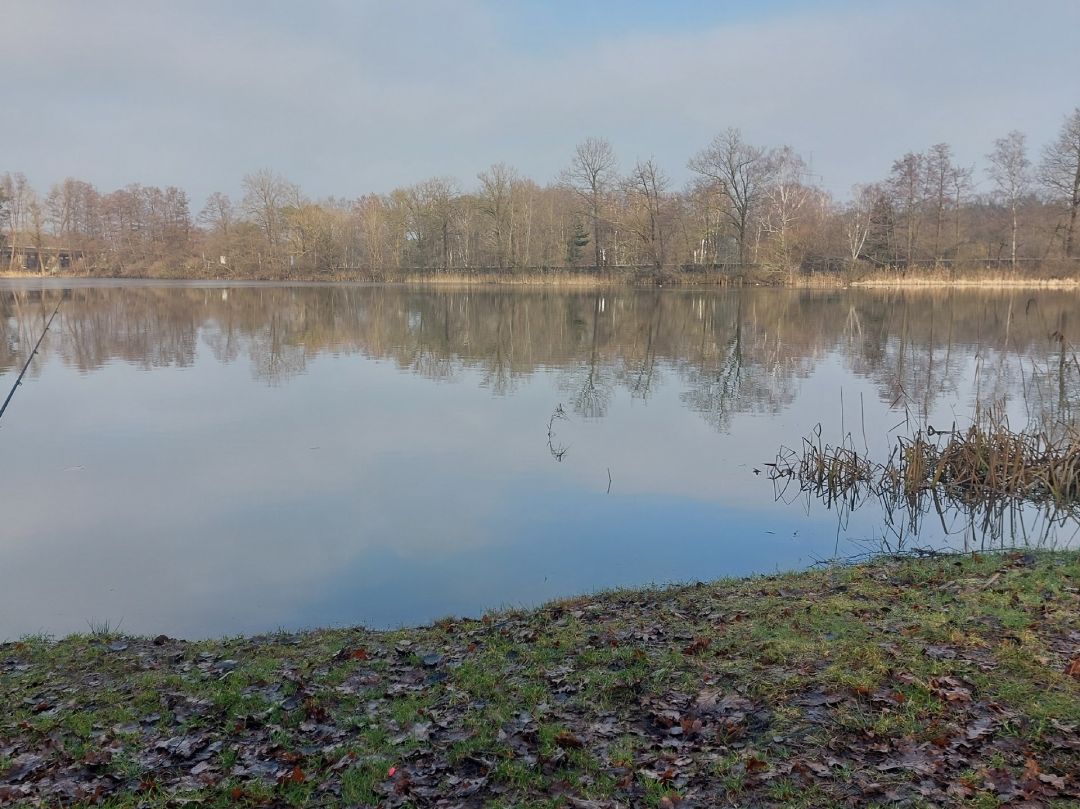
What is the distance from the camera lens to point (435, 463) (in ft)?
42.0

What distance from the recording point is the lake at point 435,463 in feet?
27.0

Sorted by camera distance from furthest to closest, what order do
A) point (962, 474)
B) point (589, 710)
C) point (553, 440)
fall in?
point (553, 440), point (962, 474), point (589, 710)

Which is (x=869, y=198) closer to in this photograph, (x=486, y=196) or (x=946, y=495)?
(x=486, y=196)

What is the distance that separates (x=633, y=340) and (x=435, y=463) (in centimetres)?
1824

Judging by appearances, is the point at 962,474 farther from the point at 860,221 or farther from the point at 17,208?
the point at 17,208

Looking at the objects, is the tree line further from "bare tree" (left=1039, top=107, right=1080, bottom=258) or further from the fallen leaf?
the fallen leaf

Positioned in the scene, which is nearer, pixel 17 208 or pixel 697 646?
pixel 697 646

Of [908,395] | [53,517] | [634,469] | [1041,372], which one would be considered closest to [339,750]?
[53,517]

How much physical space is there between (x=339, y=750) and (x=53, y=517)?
7.84 meters

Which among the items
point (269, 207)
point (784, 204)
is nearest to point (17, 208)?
point (269, 207)

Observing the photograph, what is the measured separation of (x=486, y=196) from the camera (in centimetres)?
7156

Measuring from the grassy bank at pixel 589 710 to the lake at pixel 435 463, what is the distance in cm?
173

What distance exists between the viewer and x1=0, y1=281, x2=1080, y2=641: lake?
8242mm

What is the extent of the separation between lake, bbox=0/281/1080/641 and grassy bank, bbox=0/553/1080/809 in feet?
5.69
